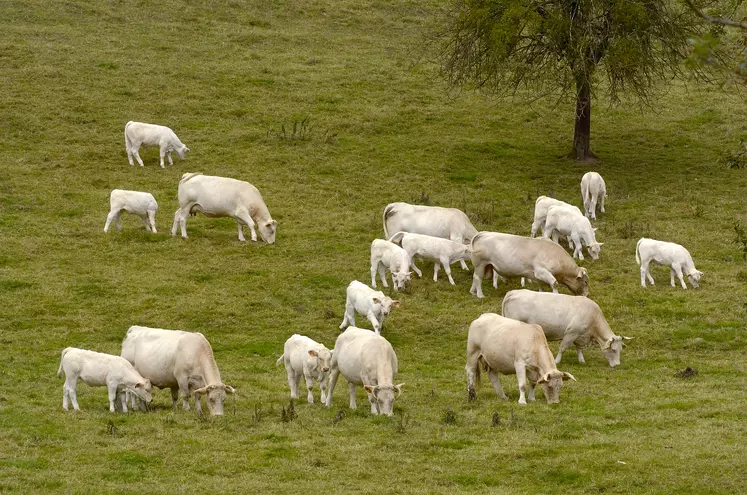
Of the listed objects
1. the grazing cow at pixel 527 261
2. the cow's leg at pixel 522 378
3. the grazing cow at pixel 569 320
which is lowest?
the cow's leg at pixel 522 378

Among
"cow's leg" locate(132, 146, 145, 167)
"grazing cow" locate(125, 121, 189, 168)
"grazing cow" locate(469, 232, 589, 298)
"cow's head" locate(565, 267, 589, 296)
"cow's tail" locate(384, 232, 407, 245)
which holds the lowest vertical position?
"cow's head" locate(565, 267, 589, 296)

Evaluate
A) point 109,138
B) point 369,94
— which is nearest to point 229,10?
point 369,94

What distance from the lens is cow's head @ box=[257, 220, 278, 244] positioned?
28.5 m

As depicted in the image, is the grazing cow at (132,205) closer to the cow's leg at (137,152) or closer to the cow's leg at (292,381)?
the cow's leg at (137,152)

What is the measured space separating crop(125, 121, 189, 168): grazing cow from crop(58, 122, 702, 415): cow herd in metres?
6.10

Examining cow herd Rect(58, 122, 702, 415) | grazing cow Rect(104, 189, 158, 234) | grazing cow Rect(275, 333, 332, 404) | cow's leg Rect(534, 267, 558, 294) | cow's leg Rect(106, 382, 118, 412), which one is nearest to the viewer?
cow's leg Rect(106, 382, 118, 412)

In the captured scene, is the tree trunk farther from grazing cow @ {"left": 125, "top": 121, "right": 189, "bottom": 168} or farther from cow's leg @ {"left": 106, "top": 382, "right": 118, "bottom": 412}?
cow's leg @ {"left": 106, "top": 382, "right": 118, "bottom": 412}

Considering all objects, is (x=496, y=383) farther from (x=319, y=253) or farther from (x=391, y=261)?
(x=319, y=253)

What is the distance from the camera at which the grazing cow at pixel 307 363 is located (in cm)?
1797

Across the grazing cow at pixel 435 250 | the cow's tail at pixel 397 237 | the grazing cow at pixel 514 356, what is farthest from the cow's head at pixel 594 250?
the grazing cow at pixel 514 356

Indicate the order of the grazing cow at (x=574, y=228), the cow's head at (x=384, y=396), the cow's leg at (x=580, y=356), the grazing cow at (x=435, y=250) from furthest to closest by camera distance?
the grazing cow at (x=574, y=228)
the grazing cow at (x=435, y=250)
the cow's leg at (x=580, y=356)
the cow's head at (x=384, y=396)

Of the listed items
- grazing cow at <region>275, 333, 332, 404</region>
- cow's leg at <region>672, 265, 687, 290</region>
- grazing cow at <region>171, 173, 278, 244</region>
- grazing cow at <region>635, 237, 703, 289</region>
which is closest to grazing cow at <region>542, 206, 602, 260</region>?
grazing cow at <region>635, 237, 703, 289</region>

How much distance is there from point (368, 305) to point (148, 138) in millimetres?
15155

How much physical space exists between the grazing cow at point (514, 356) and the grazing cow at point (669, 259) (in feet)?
25.9
